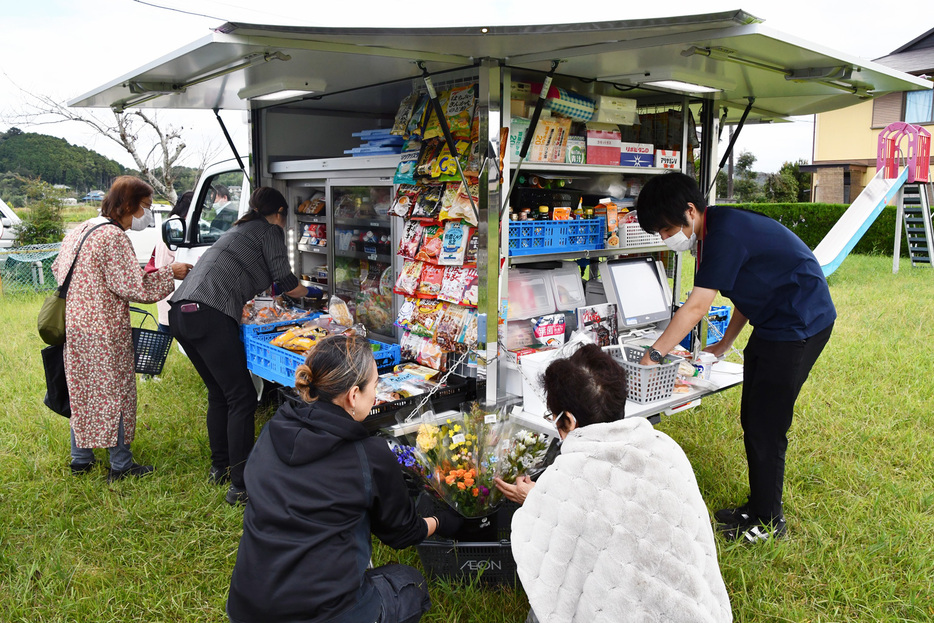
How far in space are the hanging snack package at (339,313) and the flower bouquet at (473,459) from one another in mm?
1706

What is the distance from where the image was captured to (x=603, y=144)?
14.3 ft

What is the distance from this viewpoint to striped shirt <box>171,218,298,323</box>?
13.4ft

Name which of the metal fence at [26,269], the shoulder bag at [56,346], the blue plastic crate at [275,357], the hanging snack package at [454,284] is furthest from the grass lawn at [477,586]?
the metal fence at [26,269]

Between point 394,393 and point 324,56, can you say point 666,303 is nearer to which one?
point 394,393

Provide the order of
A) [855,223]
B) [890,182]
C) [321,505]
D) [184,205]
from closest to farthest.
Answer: [321,505] < [184,205] < [855,223] < [890,182]

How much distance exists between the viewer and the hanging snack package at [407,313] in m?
4.32

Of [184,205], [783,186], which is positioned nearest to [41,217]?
[184,205]

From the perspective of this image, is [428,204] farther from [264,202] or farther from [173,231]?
[173,231]

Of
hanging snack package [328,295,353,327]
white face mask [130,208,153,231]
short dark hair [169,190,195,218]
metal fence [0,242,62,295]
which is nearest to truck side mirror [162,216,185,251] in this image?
short dark hair [169,190,195,218]

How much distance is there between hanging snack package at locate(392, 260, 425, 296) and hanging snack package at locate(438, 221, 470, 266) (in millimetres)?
252

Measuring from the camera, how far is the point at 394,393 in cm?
374

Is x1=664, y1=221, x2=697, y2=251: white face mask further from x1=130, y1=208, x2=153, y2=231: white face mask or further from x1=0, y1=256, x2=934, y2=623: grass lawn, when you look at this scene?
x1=130, y1=208, x2=153, y2=231: white face mask

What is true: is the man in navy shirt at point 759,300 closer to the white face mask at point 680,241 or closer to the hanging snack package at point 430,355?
the white face mask at point 680,241

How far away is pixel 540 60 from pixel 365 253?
2.06 meters
